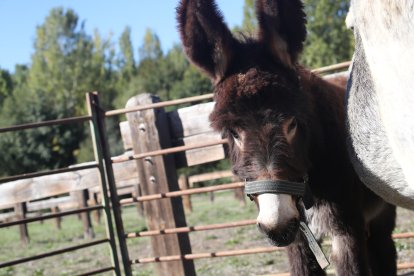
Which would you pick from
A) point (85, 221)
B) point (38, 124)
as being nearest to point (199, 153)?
point (38, 124)

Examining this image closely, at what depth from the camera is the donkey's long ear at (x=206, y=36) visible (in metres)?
3.43

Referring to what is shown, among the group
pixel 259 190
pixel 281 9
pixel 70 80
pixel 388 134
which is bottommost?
pixel 259 190

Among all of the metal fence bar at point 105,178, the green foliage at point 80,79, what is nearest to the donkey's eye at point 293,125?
the metal fence bar at point 105,178

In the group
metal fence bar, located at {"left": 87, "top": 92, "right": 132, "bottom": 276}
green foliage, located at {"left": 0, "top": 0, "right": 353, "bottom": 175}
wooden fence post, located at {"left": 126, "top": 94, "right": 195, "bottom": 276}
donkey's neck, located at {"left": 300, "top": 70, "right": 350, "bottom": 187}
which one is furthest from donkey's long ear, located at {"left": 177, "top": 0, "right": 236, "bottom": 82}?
green foliage, located at {"left": 0, "top": 0, "right": 353, "bottom": 175}

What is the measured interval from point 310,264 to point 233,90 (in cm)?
130

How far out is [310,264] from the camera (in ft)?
12.1

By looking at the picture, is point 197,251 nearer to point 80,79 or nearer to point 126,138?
point 126,138

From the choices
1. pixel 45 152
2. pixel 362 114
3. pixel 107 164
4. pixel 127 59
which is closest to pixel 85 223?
pixel 107 164

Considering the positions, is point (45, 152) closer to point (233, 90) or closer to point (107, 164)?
point (107, 164)

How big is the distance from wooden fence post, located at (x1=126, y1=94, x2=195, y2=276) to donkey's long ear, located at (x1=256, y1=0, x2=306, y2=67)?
7.54ft

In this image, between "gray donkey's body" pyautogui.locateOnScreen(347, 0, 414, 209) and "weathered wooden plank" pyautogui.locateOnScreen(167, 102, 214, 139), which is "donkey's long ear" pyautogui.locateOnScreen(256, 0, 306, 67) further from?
"weathered wooden plank" pyautogui.locateOnScreen(167, 102, 214, 139)

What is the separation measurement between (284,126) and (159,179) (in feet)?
8.62

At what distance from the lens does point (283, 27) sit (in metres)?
3.42

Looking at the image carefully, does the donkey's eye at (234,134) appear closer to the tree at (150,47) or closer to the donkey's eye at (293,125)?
the donkey's eye at (293,125)
